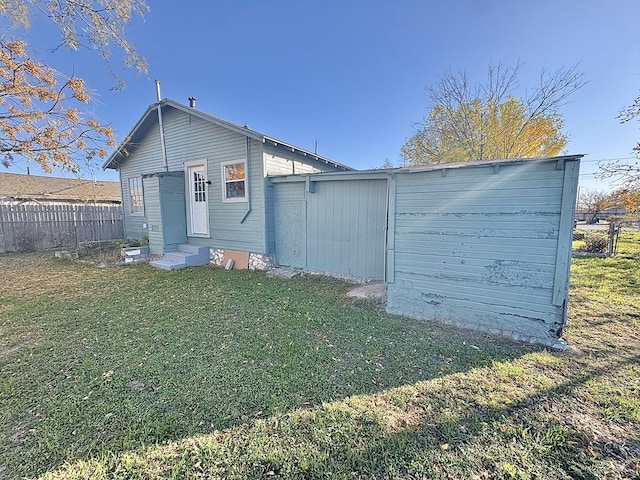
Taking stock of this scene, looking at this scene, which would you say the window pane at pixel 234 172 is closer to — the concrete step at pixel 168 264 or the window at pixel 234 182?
the window at pixel 234 182

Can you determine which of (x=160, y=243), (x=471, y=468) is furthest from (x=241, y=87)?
(x=471, y=468)

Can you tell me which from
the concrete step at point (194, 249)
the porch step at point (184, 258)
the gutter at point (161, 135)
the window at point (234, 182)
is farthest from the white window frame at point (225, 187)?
the gutter at point (161, 135)

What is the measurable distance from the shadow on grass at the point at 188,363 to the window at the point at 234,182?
3456 mm

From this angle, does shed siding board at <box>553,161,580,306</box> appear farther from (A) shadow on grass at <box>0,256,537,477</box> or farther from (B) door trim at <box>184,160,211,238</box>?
(B) door trim at <box>184,160,211,238</box>

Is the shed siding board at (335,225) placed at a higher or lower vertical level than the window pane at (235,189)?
lower

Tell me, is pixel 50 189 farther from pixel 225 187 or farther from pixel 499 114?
pixel 499 114

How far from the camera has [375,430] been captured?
2.03 metres

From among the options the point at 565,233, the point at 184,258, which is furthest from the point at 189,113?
the point at 565,233

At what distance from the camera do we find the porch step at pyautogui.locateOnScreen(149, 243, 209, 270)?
304 inches

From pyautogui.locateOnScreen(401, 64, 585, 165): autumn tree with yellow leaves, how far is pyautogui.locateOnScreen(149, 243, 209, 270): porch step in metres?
13.5

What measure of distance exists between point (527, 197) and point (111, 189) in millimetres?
27873

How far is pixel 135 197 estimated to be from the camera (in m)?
10.6

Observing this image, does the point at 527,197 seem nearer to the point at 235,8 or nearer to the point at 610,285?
the point at 610,285

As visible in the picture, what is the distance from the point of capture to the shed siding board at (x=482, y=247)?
11.0ft
